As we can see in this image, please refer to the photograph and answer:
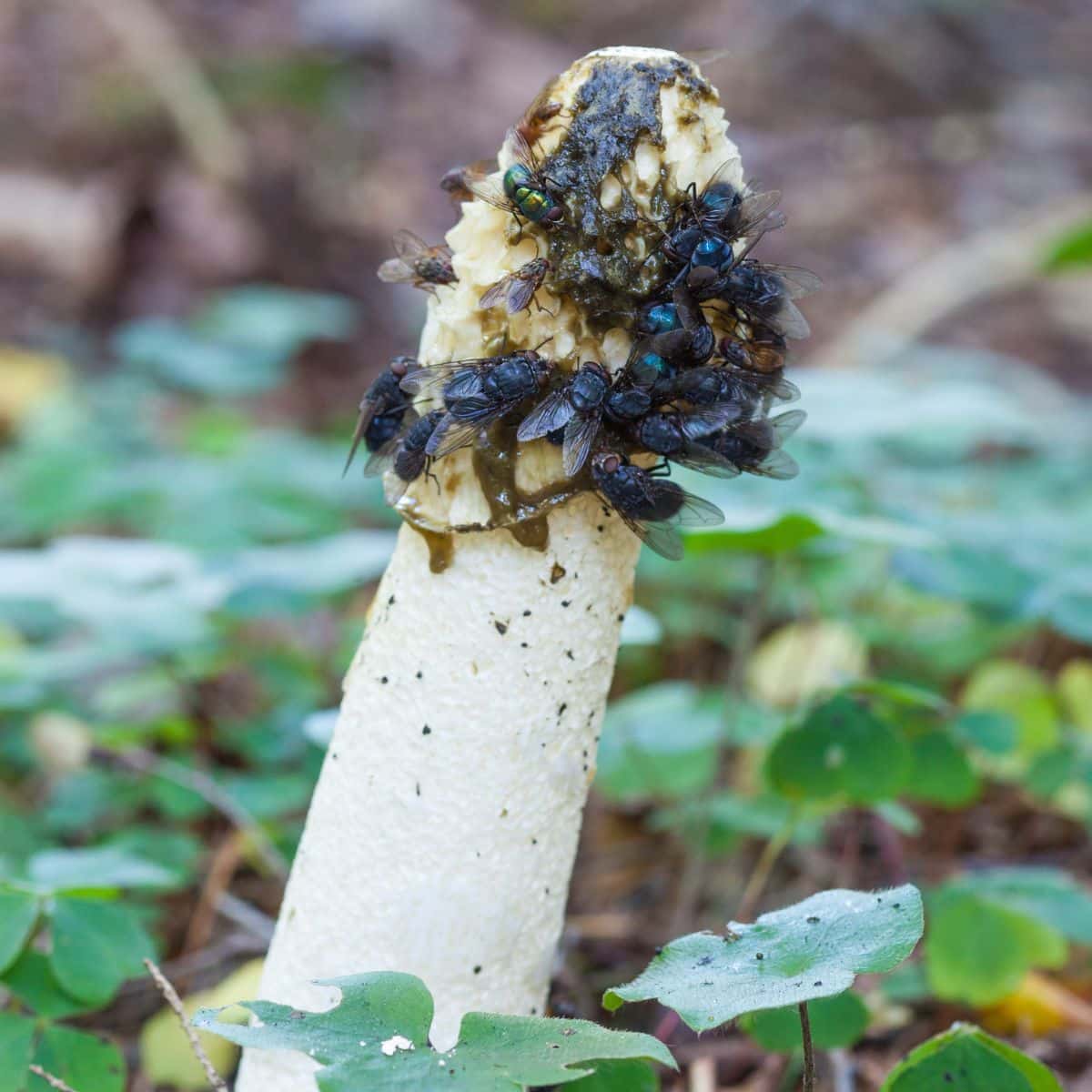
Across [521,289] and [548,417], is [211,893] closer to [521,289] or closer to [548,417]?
[548,417]

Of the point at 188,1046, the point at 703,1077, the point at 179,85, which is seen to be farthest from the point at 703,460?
the point at 179,85

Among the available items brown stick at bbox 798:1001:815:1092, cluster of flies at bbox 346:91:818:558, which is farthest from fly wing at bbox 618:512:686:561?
brown stick at bbox 798:1001:815:1092

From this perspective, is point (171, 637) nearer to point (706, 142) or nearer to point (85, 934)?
point (85, 934)

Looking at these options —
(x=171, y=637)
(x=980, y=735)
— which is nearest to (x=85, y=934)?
(x=171, y=637)

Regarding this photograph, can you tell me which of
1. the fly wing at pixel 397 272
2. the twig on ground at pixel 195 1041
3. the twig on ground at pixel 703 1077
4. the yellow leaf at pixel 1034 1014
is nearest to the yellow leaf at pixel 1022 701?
the yellow leaf at pixel 1034 1014

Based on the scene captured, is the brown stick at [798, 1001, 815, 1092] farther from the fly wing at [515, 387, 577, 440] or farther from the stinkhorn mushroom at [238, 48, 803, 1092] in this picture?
the fly wing at [515, 387, 577, 440]

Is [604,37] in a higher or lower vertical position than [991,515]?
higher
